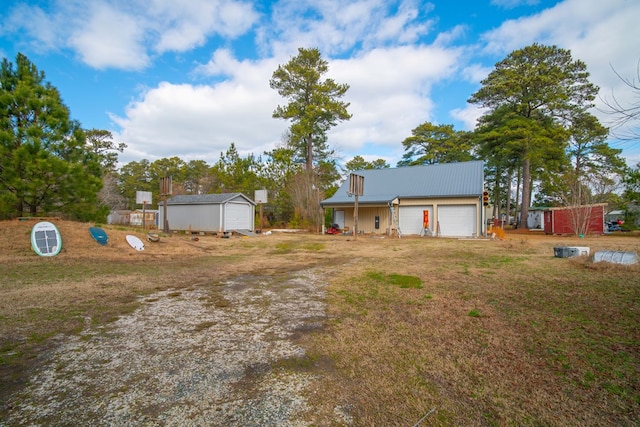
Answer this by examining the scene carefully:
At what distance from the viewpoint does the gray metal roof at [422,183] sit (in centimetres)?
1991

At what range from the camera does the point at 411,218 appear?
824 inches

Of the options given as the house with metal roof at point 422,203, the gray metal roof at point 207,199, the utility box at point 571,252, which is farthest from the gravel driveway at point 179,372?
the gray metal roof at point 207,199

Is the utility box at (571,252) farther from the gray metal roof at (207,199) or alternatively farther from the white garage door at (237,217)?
the white garage door at (237,217)

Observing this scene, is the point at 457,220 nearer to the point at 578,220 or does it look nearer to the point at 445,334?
the point at 578,220


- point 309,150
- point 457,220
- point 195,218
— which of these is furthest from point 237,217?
point 457,220

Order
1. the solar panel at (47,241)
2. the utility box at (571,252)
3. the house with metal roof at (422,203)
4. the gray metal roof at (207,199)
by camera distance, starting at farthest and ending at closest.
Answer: the gray metal roof at (207,199)
the house with metal roof at (422,203)
the solar panel at (47,241)
the utility box at (571,252)

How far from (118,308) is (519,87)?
28.6m

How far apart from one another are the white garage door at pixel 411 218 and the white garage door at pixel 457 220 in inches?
27.7

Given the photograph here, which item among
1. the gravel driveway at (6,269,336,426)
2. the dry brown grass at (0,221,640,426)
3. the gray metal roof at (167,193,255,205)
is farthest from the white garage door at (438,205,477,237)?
the gravel driveway at (6,269,336,426)

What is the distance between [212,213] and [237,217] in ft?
5.55

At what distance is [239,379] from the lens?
2.65 meters

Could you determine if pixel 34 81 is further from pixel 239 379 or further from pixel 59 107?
pixel 239 379

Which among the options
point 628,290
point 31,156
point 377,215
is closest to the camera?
point 628,290

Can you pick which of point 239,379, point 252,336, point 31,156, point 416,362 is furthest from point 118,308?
point 31,156
